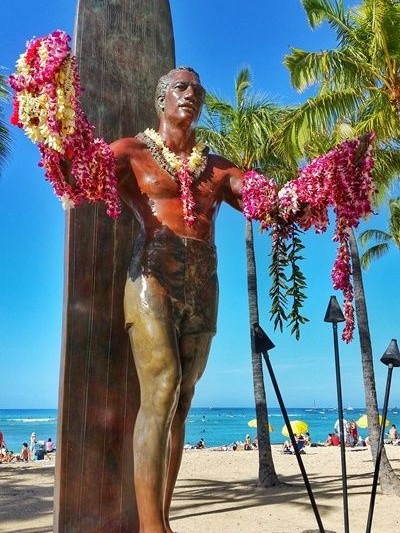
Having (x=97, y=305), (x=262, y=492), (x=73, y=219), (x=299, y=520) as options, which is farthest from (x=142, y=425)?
(x=262, y=492)

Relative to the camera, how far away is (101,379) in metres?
3.71

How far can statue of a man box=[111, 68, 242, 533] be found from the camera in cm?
300

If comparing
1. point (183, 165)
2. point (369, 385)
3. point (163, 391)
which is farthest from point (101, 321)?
point (369, 385)

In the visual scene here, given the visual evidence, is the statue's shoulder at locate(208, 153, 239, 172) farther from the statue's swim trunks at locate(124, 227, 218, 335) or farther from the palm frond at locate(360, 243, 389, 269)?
the palm frond at locate(360, 243, 389, 269)

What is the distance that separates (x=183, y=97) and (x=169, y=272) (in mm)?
988

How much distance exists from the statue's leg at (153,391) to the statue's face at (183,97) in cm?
96

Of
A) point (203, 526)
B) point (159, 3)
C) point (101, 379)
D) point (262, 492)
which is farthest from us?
point (262, 492)

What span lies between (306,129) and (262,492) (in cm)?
792

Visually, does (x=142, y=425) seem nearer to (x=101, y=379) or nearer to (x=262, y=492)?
(x=101, y=379)

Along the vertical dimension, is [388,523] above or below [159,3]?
below

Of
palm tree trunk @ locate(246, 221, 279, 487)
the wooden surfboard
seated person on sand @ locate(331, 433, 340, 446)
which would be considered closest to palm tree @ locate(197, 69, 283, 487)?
palm tree trunk @ locate(246, 221, 279, 487)

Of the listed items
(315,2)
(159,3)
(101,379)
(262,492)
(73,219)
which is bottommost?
(262,492)

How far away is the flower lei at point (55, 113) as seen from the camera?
270 cm

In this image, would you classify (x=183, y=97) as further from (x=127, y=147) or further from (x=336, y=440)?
(x=336, y=440)
